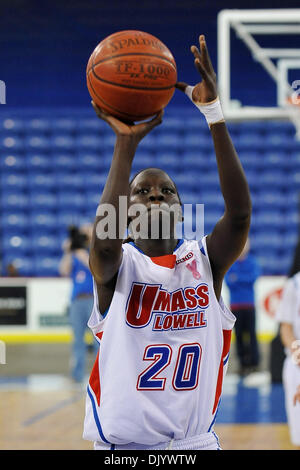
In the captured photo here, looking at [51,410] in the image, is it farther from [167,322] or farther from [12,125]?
[12,125]

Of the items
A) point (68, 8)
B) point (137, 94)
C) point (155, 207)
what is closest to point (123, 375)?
point (155, 207)

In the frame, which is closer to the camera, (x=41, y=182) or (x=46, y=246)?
(x=46, y=246)

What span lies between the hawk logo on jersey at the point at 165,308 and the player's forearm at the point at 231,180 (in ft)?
0.95

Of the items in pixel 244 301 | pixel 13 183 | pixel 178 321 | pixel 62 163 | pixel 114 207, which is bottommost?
pixel 244 301

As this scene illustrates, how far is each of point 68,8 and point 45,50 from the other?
853 millimetres

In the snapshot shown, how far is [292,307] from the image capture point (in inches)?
170

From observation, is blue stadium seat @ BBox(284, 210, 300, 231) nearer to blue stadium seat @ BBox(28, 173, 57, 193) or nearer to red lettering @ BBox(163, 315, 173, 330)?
blue stadium seat @ BBox(28, 173, 57, 193)

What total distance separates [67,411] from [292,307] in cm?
265

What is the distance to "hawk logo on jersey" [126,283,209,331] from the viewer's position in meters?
2.09

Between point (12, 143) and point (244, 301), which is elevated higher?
point (12, 143)

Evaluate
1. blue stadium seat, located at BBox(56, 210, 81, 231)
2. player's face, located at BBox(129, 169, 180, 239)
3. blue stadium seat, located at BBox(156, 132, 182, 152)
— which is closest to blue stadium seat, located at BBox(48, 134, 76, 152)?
blue stadium seat, located at BBox(56, 210, 81, 231)

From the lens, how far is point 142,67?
83.2 inches

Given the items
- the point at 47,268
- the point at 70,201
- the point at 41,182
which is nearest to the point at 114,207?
the point at 47,268

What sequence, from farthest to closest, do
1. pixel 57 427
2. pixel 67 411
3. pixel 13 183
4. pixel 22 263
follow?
pixel 13 183 < pixel 22 263 < pixel 67 411 < pixel 57 427
